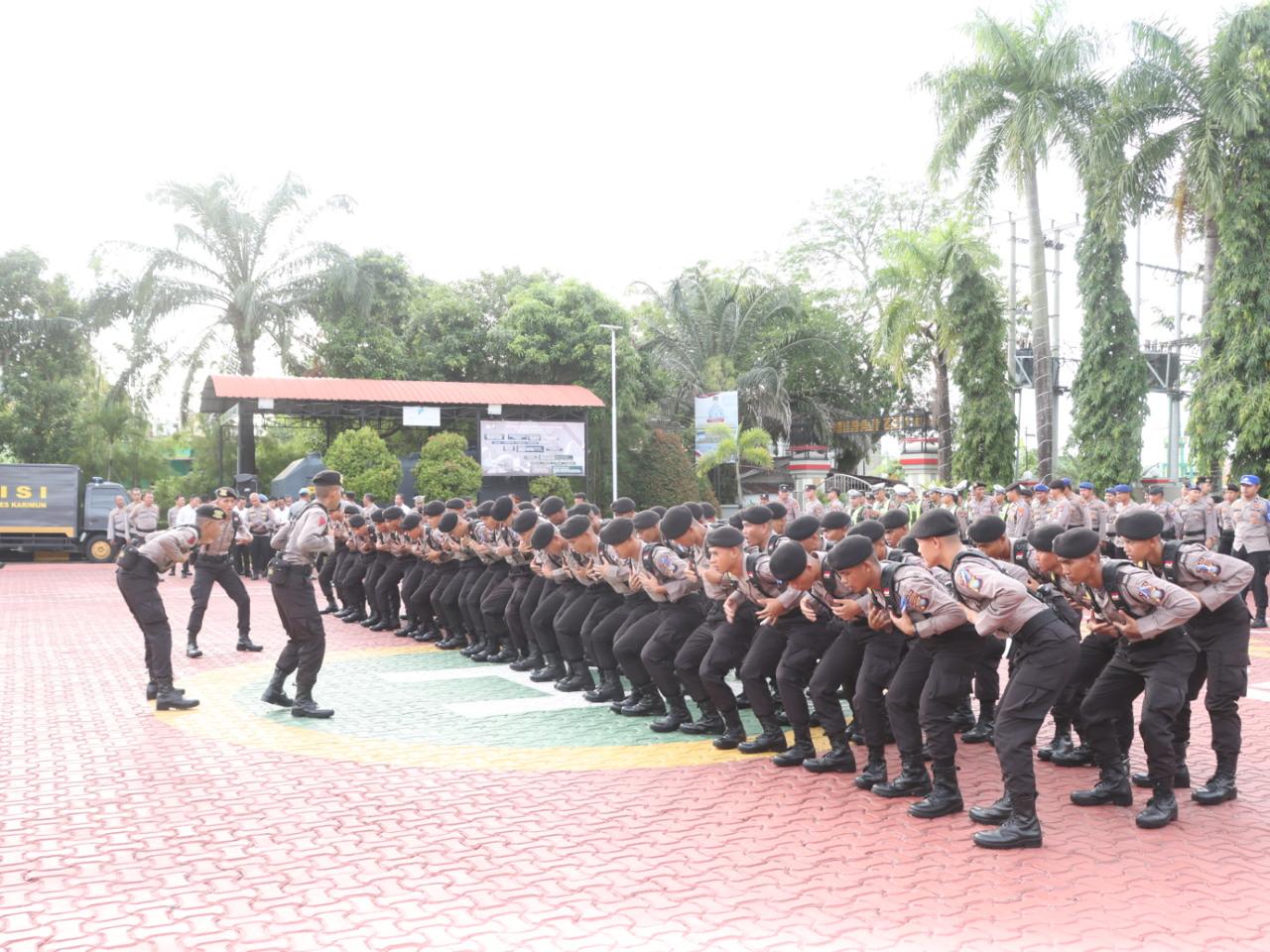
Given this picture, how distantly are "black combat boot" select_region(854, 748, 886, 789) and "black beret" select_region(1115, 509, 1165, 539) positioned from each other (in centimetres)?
194

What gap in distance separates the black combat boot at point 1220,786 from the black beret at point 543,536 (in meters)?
5.42

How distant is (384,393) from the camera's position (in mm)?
30094

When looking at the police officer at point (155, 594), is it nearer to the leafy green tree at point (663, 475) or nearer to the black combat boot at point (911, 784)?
the black combat boot at point (911, 784)

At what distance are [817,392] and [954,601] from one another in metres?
38.8

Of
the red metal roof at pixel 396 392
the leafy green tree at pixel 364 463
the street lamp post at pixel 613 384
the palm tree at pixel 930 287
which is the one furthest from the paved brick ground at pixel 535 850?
the street lamp post at pixel 613 384

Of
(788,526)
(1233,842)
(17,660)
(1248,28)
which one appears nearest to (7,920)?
(788,526)

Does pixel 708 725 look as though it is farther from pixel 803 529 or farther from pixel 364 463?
pixel 364 463

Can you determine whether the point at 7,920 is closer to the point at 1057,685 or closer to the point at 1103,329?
the point at 1057,685

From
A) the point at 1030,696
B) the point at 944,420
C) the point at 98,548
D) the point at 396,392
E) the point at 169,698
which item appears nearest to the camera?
the point at 1030,696

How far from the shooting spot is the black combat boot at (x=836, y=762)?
6723 millimetres

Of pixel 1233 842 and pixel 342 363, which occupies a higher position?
pixel 342 363

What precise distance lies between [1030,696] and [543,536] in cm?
502

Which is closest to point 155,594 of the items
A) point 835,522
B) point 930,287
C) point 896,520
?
point 835,522

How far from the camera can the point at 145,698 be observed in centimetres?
915
